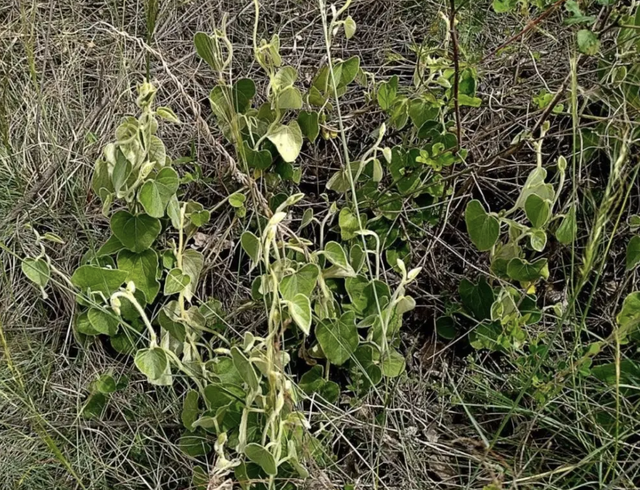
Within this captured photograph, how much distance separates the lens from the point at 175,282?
1198mm

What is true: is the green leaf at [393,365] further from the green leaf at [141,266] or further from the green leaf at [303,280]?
the green leaf at [141,266]

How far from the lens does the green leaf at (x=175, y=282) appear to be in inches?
47.0

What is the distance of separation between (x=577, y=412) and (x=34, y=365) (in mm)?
1019

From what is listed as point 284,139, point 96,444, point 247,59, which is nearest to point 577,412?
point 284,139

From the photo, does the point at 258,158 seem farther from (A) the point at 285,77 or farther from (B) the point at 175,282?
(B) the point at 175,282

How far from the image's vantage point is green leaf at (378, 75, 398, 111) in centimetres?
139

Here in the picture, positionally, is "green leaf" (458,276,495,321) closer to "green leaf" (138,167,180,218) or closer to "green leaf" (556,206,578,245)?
"green leaf" (556,206,578,245)

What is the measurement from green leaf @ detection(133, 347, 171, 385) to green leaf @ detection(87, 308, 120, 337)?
150 millimetres

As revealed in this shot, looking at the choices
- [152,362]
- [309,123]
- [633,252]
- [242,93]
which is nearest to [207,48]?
[242,93]

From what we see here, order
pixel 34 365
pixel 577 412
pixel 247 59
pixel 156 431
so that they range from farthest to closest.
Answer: pixel 247 59 → pixel 34 365 → pixel 156 431 → pixel 577 412

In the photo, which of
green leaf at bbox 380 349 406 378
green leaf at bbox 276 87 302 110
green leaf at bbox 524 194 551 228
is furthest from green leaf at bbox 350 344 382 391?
green leaf at bbox 276 87 302 110

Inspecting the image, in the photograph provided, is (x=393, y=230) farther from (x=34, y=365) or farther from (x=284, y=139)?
(x=34, y=365)

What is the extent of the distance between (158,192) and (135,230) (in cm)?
9

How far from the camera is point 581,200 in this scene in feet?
4.65
